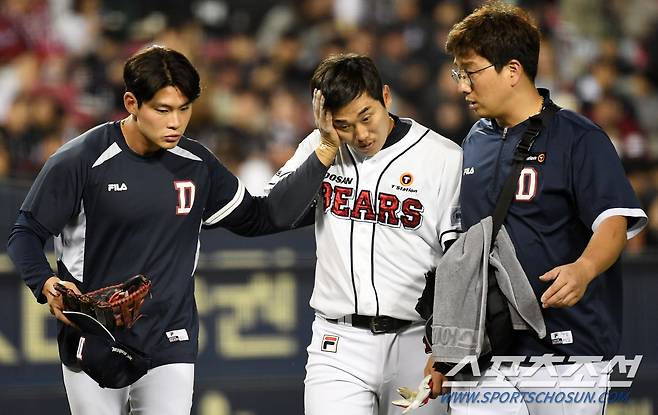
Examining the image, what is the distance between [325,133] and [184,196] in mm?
624

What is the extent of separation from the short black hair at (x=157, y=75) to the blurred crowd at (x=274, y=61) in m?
4.44

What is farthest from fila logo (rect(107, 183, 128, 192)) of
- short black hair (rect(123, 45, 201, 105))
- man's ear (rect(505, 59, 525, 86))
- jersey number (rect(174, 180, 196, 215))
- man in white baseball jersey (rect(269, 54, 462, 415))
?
man's ear (rect(505, 59, 525, 86))

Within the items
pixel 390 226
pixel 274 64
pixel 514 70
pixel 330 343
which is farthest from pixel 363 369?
pixel 274 64

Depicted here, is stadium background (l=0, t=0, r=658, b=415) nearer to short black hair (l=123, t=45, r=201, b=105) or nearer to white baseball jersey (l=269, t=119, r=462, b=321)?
white baseball jersey (l=269, t=119, r=462, b=321)

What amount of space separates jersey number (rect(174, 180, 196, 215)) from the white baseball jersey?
567 millimetres

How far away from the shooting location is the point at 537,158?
4027 millimetres

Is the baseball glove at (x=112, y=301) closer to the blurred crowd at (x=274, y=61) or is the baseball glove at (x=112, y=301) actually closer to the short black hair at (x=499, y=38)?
the short black hair at (x=499, y=38)

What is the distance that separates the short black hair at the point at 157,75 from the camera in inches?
164

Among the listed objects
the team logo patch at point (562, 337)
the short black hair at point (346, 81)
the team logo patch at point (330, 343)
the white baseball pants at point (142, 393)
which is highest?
the short black hair at point (346, 81)

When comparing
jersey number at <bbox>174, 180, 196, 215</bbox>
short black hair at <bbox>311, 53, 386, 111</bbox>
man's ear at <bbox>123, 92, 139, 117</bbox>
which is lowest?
jersey number at <bbox>174, 180, 196, 215</bbox>

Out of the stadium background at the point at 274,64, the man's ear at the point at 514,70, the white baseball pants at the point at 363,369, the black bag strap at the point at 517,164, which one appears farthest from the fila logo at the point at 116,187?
the stadium background at the point at 274,64

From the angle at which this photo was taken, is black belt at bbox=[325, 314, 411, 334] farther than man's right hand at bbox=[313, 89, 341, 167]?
Yes

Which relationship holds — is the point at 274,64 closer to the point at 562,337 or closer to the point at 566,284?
the point at 562,337

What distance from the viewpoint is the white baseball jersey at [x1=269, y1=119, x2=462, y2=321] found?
4.34 meters
